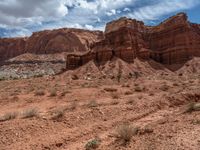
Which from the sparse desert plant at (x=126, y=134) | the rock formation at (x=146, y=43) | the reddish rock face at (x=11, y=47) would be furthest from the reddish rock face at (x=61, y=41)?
the sparse desert plant at (x=126, y=134)

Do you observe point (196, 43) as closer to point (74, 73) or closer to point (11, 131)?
point (74, 73)

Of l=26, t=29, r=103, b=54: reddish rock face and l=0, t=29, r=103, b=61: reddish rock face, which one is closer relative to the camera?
l=26, t=29, r=103, b=54: reddish rock face

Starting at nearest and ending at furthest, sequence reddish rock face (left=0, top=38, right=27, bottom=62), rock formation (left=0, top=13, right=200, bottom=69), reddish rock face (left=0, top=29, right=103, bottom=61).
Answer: rock formation (left=0, top=13, right=200, bottom=69), reddish rock face (left=0, top=29, right=103, bottom=61), reddish rock face (left=0, top=38, right=27, bottom=62)

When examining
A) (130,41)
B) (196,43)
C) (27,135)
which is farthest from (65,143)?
(196,43)

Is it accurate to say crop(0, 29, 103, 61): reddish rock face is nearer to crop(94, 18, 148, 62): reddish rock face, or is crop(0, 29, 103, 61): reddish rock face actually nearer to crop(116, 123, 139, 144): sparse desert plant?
crop(94, 18, 148, 62): reddish rock face

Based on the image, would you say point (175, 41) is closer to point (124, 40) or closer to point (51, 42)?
point (124, 40)

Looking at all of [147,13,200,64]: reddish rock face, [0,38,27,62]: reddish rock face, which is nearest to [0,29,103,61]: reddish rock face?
[0,38,27,62]: reddish rock face

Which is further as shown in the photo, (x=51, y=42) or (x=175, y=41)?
(x=51, y=42)

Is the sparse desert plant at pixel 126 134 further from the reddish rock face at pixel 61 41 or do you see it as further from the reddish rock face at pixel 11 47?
the reddish rock face at pixel 11 47

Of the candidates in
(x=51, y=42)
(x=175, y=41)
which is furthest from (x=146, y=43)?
(x=51, y=42)

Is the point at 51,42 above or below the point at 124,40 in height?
above

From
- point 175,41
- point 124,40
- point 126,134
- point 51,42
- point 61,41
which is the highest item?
point 61,41

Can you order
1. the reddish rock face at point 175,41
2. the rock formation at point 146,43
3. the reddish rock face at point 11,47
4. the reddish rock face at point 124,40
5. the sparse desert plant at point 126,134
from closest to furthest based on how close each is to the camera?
1. the sparse desert plant at point 126,134
2. the reddish rock face at point 124,40
3. the rock formation at point 146,43
4. the reddish rock face at point 175,41
5. the reddish rock face at point 11,47

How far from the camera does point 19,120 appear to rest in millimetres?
8695
